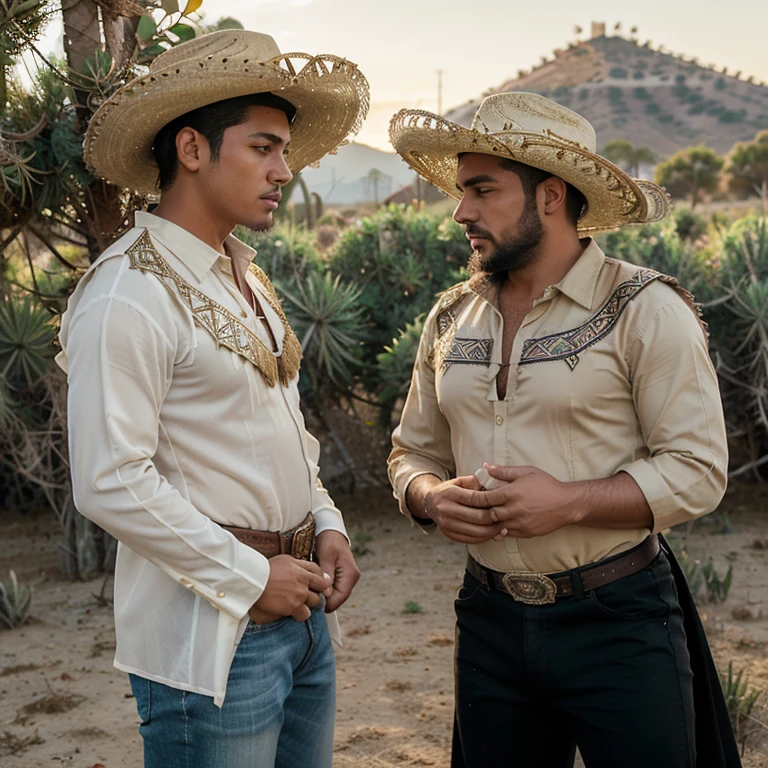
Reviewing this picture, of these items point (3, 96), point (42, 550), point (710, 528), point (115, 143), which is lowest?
point (42, 550)

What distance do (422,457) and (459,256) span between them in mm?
5603

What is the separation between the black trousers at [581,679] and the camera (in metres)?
2.43

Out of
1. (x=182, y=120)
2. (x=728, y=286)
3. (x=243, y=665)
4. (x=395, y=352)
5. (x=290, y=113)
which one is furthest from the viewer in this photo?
(x=728, y=286)

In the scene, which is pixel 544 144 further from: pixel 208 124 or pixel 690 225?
pixel 690 225

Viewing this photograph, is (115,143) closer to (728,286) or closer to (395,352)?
(395,352)

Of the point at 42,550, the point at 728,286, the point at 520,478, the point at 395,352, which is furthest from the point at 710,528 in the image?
the point at 520,478

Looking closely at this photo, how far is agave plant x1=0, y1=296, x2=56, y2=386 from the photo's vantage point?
5961mm

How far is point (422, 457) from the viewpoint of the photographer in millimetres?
2992

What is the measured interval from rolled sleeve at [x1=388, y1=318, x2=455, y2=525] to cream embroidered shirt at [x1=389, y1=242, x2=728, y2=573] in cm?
20

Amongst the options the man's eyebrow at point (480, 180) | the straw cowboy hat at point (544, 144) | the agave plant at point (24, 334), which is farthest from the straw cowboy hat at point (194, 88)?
the agave plant at point (24, 334)

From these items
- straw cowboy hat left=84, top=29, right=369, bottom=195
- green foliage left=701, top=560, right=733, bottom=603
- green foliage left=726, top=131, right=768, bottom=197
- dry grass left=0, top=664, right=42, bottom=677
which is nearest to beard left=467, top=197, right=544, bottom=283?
straw cowboy hat left=84, top=29, right=369, bottom=195

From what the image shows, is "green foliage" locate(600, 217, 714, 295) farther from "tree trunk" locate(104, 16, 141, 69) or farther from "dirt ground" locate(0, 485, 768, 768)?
"tree trunk" locate(104, 16, 141, 69)

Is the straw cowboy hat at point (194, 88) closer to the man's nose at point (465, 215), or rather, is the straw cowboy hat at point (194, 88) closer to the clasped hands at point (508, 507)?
the man's nose at point (465, 215)

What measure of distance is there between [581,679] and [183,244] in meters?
1.48
